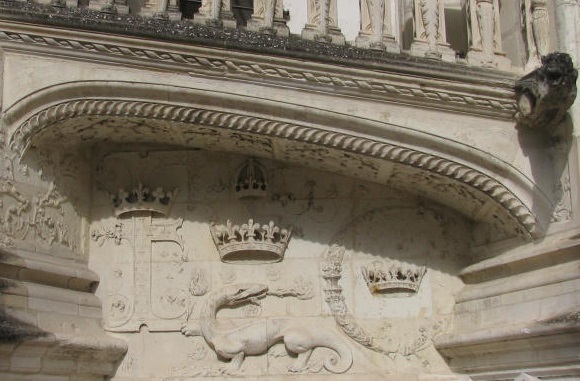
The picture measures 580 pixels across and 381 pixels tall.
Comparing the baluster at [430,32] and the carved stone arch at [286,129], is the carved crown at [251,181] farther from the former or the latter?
the baluster at [430,32]

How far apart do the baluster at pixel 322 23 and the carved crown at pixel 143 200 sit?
58.3 inches

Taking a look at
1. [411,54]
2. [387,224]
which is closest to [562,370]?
[387,224]

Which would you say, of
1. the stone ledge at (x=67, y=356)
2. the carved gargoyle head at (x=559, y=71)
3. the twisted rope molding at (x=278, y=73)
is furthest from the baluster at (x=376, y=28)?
the stone ledge at (x=67, y=356)

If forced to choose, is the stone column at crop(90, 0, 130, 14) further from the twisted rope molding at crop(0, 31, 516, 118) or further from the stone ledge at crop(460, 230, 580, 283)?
the stone ledge at crop(460, 230, 580, 283)

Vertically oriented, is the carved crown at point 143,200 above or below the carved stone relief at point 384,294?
above

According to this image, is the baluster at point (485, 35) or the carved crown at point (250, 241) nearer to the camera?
the baluster at point (485, 35)

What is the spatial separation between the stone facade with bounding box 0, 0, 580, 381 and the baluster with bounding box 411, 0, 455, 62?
11 mm

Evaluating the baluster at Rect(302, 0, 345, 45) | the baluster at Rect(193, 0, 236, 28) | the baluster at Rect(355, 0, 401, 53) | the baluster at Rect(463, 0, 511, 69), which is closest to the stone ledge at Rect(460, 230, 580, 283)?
the baluster at Rect(463, 0, 511, 69)

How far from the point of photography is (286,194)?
6.27 m

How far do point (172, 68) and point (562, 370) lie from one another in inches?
110

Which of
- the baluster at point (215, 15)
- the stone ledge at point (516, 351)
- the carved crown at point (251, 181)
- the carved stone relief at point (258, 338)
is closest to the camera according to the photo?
the stone ledge at point (516, 351)

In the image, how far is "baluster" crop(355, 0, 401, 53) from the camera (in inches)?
219

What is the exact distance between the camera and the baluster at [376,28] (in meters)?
5.57

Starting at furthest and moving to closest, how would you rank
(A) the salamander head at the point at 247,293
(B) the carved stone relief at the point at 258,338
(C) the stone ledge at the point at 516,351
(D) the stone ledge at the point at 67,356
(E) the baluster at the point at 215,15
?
(A) the salamander head at the point at 247,293, (B) the carved stone relief at the point at 258,338, (E) the baluster at the point at 215,15, (D) the stone ledge at the point at 67,356, (C) the stone ledge at the point at 516,351
